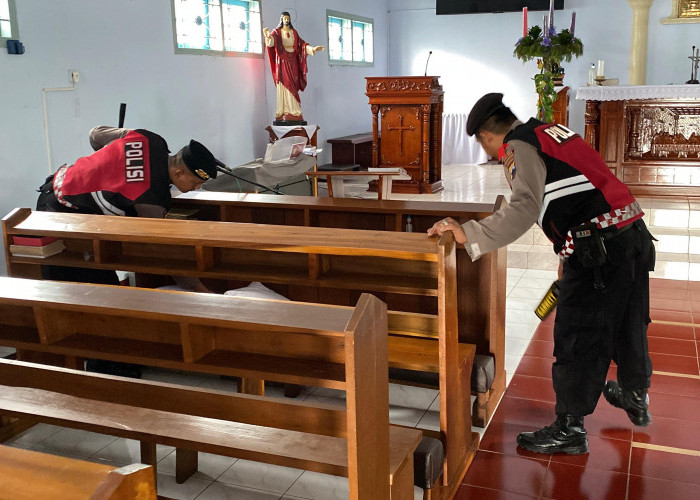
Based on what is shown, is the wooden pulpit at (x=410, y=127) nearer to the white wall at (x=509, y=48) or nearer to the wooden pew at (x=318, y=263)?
the white wall at (x=509, y=48)

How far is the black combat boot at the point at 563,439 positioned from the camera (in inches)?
117

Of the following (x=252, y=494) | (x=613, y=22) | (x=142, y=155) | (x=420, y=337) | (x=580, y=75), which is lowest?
(x=252, y=494)

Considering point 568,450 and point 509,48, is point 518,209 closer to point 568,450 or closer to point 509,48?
point 568,450

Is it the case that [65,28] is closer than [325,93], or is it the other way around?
[65,28]

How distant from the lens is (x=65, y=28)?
233 inches

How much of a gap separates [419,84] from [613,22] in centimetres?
471

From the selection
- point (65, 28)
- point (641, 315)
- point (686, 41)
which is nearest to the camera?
point (641, 315)

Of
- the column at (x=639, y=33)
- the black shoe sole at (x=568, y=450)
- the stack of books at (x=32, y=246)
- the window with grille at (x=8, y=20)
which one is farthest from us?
the column at (x=639, y=33)

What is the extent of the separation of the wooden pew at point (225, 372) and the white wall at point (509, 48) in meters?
9.99

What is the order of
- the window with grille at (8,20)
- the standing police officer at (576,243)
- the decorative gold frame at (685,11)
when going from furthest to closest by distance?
the decorative gold frame at (685,11)
the window with grille at (8,20)
the standing police officer at (576,243)

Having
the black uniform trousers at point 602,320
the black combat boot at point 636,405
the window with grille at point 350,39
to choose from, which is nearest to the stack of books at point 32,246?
the black uniform trousers at point 602,320

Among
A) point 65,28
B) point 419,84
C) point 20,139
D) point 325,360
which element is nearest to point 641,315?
point 325,360

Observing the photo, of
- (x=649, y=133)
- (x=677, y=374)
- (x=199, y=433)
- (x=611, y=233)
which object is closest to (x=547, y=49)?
(x=649, y=133)

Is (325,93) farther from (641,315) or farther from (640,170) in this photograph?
(641,315)
